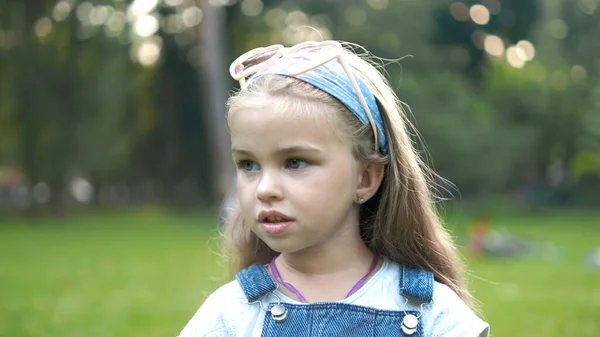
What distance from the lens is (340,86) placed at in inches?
90.9

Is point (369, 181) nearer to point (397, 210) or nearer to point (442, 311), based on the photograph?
point (397, 210)

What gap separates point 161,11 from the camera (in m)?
27.2

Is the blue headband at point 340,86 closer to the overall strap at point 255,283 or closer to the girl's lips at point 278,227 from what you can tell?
the girl's lips at point 278,227

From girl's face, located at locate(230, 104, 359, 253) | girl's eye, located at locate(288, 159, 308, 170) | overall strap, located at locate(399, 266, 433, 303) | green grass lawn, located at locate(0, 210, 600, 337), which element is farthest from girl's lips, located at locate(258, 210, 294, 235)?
green grass lawn, located at locate(0, 210, 600, 337)

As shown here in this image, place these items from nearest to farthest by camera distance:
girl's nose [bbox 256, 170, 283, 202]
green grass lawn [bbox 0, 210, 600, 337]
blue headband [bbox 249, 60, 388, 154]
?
girl's nose [bbox 256, 170, 283, 202] → blue headband [bbox 249, 60, 388, 154] → green grass lawn [bbox 0, 210, 600, 337]

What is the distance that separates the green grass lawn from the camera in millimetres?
6078

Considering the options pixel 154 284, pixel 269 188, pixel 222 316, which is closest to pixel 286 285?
pixel 222 316

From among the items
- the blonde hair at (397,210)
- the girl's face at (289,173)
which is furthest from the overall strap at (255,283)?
the blonde hair at (397,210)

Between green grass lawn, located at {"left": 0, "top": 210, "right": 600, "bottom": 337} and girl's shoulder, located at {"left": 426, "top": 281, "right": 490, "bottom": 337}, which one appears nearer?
girl's shoulder, located at {"left": 426, "top": 281, "right": 490, "bottom": 337}

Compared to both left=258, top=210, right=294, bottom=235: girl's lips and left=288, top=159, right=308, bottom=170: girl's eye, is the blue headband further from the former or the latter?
left=258, top=210, right=294, bottom=235: girl's lips

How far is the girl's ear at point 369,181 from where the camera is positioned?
2402 millimetres

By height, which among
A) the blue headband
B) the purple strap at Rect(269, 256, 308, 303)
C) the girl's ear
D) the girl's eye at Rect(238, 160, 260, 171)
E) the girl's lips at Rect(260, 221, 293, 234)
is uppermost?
the blue headband

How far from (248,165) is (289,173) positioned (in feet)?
0.44

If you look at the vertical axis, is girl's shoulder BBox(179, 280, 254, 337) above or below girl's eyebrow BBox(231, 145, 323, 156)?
below
